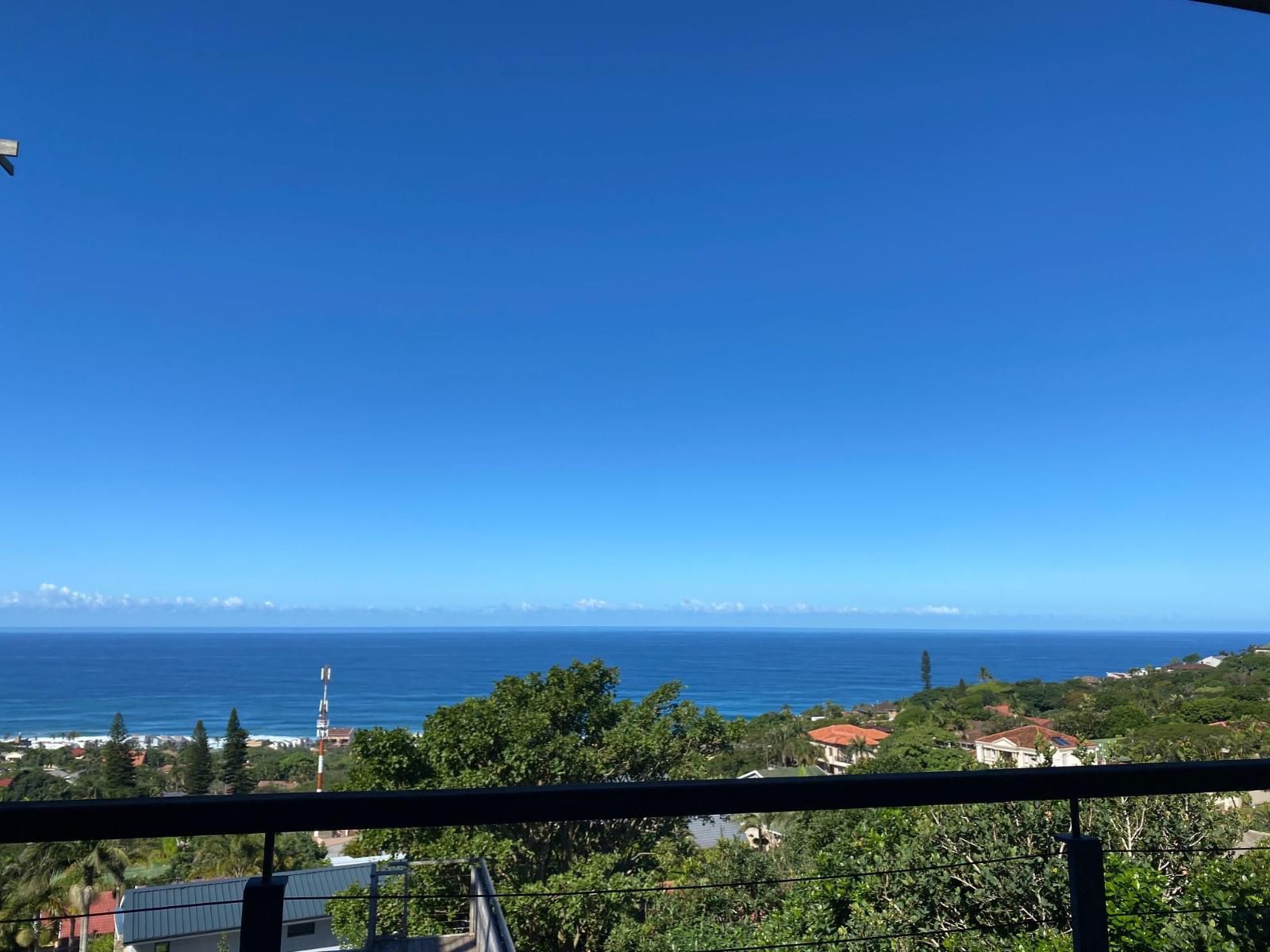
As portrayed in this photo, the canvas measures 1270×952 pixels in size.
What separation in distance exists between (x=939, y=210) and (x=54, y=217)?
352 inches

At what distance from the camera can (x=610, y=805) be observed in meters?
0.77

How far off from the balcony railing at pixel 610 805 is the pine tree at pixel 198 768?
12706 millimetres

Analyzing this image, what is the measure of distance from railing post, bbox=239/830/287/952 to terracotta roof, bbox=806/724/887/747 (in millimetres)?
21766

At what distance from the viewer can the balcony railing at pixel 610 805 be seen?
681mm

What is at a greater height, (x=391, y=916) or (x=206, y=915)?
(x=206, y=915)

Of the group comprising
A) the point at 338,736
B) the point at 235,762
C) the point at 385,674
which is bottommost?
the point at 385,674

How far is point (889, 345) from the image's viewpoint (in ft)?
47.3

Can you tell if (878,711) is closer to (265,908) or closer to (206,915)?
(206,915)

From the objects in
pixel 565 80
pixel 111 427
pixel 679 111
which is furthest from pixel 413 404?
pixel 565 80

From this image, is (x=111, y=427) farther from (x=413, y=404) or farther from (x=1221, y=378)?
(x=1221, y=378)

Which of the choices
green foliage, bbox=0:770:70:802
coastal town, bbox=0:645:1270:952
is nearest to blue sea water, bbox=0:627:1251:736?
coastal town, bbox=0:645:1270:952

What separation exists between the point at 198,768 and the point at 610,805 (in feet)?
44.4

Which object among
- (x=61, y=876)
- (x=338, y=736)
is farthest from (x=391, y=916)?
(x=338, y=736)

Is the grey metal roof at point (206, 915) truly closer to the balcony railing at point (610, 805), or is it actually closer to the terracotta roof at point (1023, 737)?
the balcony railing at point (610, 805)
